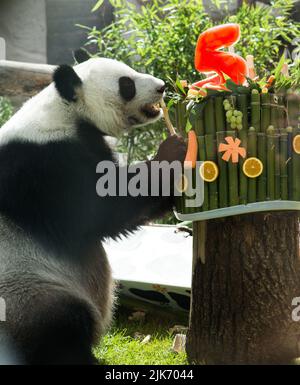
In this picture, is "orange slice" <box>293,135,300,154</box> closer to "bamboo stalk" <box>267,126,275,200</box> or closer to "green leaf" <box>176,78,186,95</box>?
"bamboo stalk" <box>267,126,275,200</box>

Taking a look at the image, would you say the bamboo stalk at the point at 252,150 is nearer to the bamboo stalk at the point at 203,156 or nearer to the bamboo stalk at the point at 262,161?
the bamboo stalk at the point at 262,161

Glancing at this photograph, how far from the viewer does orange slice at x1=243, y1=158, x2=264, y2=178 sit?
3369mm

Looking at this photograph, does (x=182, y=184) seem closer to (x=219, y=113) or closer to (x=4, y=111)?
(x=219, y=113)

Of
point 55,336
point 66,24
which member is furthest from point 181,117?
point 66,24

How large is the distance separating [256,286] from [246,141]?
0.86 metres

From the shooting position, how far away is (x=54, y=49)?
480 inches

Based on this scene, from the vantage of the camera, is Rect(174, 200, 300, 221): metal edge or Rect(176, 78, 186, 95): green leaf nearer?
Rect(174, 200, 300, 221): metal edge

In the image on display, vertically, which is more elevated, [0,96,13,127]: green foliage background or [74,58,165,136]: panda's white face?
[0,96,13,127]: green foliage background

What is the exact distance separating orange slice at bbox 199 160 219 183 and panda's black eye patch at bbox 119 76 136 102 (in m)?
0.84

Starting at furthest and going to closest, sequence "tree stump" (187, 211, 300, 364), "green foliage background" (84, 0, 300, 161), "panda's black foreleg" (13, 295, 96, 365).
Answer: "green foliage background" (84, 0, 300, 161) < "tree stump" (187, 211, 300, 364) < "panda's black foreleg" (13, 295, 96, 365)

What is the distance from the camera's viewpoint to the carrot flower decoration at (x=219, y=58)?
3600 millimetres

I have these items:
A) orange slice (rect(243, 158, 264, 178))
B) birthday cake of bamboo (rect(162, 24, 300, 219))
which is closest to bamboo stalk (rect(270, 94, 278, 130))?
birthday cake of bamboo (rect(162, 24, 300, 219))

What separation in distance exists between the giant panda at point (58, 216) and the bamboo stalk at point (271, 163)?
19.8 inches
